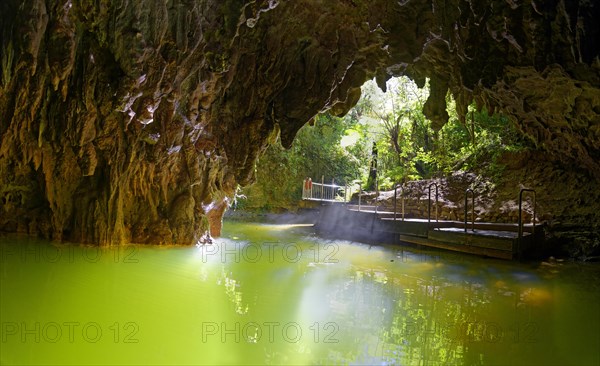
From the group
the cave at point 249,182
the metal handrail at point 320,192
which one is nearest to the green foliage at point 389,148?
the metal handrail at point 320,192

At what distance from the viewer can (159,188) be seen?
11.5m

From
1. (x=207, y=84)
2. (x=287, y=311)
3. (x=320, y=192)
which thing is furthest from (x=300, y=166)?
(x=287, y=311)

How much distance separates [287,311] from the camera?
215 inches

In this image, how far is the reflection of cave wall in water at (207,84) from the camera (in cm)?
662

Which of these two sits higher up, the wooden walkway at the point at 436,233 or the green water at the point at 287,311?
the wooden walkway at the point at 436,233

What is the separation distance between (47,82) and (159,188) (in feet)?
13.2

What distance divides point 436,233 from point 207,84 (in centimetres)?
729

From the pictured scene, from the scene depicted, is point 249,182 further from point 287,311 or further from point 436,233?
point 287,311

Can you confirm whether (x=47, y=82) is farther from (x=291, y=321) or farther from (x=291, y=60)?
(x=291, y=321)

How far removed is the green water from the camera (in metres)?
4.07

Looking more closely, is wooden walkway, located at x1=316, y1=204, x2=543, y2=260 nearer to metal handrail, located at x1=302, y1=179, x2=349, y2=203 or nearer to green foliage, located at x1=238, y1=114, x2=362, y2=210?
metal handrail, located at x1=302, y1=179, x2=349, y2=203

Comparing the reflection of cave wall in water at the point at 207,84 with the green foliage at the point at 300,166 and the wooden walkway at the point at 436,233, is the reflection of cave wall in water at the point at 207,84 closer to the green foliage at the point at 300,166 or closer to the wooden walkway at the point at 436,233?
the wooden walkway at the point at 436,233

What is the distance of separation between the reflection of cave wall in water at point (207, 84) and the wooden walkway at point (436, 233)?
8.67 feet

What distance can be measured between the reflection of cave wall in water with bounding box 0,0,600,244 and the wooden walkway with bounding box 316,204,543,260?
8.67 ft
